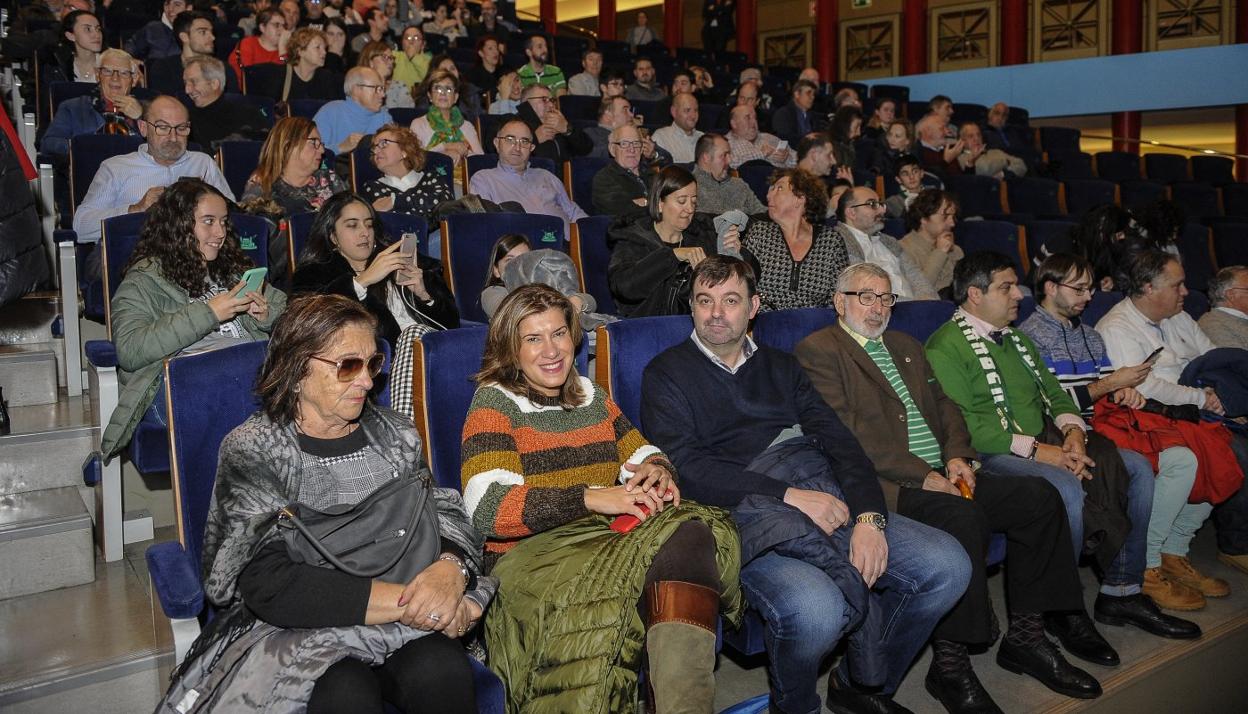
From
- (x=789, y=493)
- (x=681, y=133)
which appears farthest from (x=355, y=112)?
(x=789, y=493)

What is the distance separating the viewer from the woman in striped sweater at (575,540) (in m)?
1.59

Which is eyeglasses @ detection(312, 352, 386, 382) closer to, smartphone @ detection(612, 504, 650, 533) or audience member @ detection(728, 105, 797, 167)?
smartphone @ detection(612, 504, 650, 533)

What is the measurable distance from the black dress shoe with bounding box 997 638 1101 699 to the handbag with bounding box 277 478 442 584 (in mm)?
1466

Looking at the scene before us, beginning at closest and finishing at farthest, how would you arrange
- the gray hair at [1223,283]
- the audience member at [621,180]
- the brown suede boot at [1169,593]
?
the brown suede boot at [1169,593] < the gray hair at [1223,283] < the audience member at [621,180]

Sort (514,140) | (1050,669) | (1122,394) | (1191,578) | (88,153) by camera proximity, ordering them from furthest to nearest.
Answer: (514,140)
(88,153)
(1122,394)
(1191,578)
(1050,669)

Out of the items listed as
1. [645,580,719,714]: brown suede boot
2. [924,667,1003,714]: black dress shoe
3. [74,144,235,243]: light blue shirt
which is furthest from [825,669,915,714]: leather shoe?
[74,144,235,243]: light blue shirt

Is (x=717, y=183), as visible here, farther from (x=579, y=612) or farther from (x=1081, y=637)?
(x=579, y=612)

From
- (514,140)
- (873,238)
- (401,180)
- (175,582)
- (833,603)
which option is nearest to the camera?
(175,582)

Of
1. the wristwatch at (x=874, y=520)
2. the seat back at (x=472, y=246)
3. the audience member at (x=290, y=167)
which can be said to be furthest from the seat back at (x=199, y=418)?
the audience member at (x=290, y=167)

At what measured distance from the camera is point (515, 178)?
405cm

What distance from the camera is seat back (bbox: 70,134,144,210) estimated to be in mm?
3344

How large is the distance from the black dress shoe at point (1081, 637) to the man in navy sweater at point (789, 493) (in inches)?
23.8

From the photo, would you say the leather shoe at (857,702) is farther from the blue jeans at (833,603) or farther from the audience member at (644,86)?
the audience member at (644,86)

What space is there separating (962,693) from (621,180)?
2601 mm
